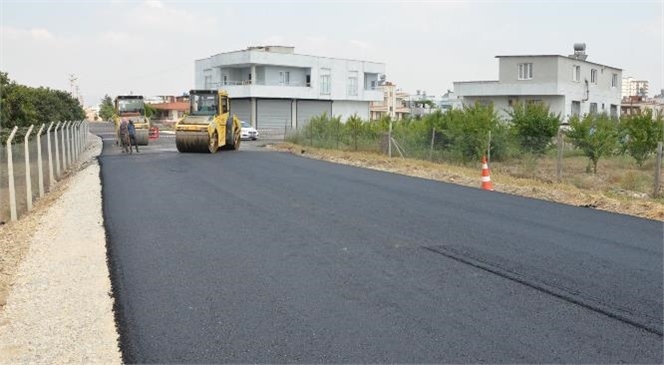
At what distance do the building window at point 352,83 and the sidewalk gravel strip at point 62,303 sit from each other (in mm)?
66089

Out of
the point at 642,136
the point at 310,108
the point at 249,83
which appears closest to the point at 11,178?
the point at 642,136

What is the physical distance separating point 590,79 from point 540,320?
61.1 m

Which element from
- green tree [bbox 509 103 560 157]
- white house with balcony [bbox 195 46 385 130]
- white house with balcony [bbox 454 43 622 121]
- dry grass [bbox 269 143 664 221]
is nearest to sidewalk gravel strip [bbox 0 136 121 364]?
dry grass [bbox 269 143 664 221]

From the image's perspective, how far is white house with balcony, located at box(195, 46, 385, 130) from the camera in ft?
224

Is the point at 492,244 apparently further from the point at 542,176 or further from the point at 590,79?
the point at 590,79

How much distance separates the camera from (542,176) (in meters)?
21.9

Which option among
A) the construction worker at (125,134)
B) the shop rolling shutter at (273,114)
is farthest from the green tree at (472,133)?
the shop rolling shutter at (273,114)

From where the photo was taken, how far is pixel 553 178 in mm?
21281

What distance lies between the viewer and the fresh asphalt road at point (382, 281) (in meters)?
5.70

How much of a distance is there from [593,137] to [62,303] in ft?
69.2

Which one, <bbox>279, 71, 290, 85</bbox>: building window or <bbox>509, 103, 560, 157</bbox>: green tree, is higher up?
<bbox>279, 71, 290, 85</bbox>: building window

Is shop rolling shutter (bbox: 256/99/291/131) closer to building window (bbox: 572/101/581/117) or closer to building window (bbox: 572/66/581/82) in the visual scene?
building window (bbox: 572/101/581/117)

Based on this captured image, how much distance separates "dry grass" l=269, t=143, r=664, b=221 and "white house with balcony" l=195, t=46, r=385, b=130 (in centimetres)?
3725

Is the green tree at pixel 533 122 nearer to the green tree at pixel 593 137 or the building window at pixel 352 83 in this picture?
the green tree at pixel 593 137
